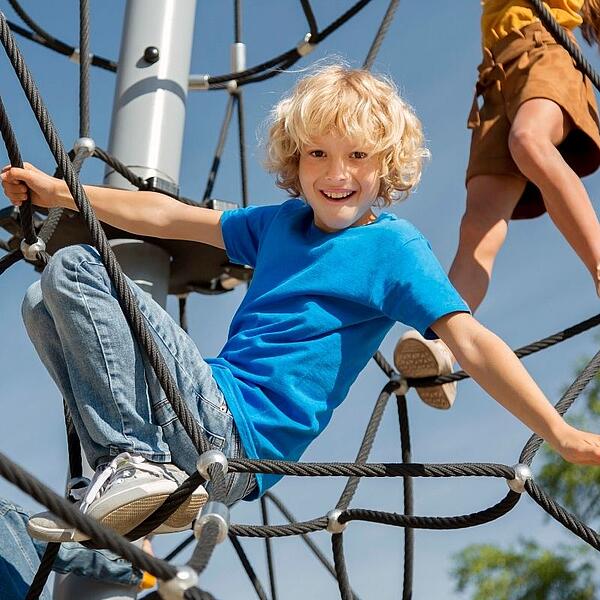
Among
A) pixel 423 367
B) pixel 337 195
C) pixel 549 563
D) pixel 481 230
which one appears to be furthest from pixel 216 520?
pixel 549 563

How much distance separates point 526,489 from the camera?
1285 millimetres

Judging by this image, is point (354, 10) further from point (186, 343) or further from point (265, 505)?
point (186, 343)

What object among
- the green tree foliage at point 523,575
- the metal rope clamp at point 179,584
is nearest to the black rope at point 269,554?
the metal rope clamp at point 179,584

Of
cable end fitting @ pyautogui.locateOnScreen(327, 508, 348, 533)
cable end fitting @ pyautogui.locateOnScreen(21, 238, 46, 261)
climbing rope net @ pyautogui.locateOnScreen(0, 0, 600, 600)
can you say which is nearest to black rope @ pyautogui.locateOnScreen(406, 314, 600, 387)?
climbing rope net @ pyautogui.locateOnScreen(0, 0, 600, 600)

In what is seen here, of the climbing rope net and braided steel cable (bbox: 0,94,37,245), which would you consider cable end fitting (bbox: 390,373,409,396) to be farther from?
braided steel cable (bbox: 0,94,37,245)

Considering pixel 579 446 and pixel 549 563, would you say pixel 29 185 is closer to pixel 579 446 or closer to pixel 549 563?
pixel 579 446

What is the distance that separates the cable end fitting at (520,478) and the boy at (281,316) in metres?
0.15

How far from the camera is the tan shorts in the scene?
194 cm

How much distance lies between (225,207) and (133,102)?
0.37 metres

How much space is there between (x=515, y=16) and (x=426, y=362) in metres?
0.65

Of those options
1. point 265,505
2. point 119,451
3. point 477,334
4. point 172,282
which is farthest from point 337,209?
point 265,505

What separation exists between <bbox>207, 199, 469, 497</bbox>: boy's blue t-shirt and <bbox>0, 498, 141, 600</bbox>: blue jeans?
0.31m

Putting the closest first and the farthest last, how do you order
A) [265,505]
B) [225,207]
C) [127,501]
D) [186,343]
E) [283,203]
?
[127,501] → [186,343] → [283,203] → [225,207] → [265,505]

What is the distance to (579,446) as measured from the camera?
1.10 metres
